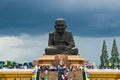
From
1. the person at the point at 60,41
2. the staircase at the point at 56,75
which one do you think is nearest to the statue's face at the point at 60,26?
the person at the point at 60,41

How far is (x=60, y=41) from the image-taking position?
192ft

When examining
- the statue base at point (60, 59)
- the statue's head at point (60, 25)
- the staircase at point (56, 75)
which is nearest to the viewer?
the staircase at point (56, 75)

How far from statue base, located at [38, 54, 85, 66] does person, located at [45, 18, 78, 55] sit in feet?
4.17

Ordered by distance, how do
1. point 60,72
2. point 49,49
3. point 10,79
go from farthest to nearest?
1. point 49,49
2. point 10,79
3. point 60,72

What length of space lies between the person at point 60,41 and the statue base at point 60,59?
1.27 m

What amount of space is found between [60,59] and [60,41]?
4.25m

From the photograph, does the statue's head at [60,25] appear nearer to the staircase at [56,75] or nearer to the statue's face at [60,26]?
the statue's face at [60,26]

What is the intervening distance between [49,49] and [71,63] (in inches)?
127

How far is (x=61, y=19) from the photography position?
5853 cm

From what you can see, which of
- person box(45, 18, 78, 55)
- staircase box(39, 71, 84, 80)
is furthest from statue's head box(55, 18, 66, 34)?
staircase box(39, 71, 84, 80)

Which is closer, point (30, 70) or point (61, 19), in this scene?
point (30, 70)

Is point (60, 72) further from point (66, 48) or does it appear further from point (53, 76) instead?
point (66, 48)

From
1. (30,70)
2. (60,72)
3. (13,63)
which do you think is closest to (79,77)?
(60,72)

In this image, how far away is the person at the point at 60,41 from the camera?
57.2 m
